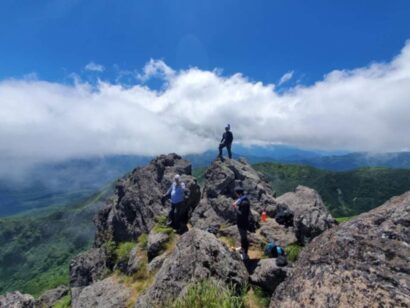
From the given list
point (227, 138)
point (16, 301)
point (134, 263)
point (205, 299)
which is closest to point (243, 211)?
point (205, 299)

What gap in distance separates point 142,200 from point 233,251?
102ft

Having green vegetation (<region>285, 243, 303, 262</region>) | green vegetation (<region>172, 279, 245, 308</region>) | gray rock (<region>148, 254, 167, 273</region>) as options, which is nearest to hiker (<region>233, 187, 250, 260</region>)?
green vegetation (<region>285, 243, 303, 262</region>)

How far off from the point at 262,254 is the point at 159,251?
29.1 feet

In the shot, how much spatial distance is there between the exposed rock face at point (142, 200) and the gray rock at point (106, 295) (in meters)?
14.8

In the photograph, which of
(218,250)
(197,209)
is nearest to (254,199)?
(197,209)

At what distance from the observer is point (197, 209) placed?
42281 millimetres

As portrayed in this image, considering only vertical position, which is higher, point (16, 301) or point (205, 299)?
point (205, 299)

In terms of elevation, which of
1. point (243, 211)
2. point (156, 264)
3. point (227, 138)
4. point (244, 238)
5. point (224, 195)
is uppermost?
point (227, 138)

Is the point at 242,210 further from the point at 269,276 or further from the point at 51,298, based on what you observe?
the point at 51,298

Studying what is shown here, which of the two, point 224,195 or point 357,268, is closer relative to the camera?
point 357,268

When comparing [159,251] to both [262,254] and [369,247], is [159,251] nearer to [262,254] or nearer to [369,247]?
[262,254]

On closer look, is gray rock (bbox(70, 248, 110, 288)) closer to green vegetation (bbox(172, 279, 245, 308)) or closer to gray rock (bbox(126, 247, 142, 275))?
gray rock (bbox(126, 247, 142, 275))

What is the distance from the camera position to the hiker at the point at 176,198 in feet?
107

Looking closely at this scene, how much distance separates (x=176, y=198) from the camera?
33.0 meters
